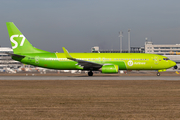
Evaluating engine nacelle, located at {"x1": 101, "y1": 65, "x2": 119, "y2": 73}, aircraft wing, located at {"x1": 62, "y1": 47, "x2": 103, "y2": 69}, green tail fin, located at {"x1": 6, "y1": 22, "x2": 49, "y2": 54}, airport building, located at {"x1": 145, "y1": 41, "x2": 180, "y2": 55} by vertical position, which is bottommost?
engine nacelle, located at {"x1": 101, "y1": 65, "x2": 119, "y2": 73}

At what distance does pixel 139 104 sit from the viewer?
14.4 m

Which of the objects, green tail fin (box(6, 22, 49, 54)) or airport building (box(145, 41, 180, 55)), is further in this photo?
airport building (box(145, 41, 180, 55))

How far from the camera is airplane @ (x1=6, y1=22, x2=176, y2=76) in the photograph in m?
42.2

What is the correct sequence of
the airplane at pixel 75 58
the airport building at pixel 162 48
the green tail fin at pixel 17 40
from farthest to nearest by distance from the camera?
the airport building at pixel 162 48, the green tail fin at pixel 17 40, the airplane at pixel 75 58

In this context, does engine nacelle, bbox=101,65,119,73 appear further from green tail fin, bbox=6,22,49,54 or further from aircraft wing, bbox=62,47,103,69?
green tail fin, bbox=6,22,49,54

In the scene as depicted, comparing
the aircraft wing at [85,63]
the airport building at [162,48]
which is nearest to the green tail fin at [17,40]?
the aircraft wing at [85,63]

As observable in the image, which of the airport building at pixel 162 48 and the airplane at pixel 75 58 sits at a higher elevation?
the airport building at pixel 162 48

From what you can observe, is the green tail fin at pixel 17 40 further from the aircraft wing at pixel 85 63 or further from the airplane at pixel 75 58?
Answer: the aircraft wing at pixel 85 63

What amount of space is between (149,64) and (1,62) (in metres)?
139

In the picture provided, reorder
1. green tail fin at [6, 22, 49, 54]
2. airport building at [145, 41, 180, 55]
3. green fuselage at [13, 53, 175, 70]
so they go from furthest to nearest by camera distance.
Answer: airport building at [145, 41, 180, 55]
green tail fin at [6, 22, 49, 54]
green fuselage at [13, 53, 175, 70]

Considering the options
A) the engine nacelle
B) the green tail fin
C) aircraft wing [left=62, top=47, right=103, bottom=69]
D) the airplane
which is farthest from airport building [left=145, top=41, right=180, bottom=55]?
the green tail fin

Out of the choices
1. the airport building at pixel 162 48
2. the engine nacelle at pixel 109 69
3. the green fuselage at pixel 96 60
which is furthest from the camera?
the airport building at pixel 162 48

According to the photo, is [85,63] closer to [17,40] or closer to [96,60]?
[96,60]

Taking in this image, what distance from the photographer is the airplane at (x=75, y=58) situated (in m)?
42.2
